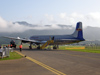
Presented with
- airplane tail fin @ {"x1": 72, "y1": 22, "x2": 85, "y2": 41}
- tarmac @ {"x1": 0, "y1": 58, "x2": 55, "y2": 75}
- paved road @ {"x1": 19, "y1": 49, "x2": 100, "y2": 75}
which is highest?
airplane tail fin @ {"x1": 72, "y1": 22, "x2": 85, "y2": 41}

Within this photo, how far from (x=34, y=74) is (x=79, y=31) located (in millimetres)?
37290

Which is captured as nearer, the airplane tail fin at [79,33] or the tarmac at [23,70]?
the tarmac at [23,70]

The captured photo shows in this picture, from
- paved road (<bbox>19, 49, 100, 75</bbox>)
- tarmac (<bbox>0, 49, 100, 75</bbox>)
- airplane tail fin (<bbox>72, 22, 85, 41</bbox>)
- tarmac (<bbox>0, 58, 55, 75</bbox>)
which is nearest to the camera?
tarmac (<bbox>0, 58, 55, 75</bbox>)

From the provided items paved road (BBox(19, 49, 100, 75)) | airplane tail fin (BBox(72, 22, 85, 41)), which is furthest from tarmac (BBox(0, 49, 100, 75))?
airplane tail fin (BBox(72, 22, 85, 41))

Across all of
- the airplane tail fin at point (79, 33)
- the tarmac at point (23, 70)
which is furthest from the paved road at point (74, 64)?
the airplane tail fin at point (79, 33)

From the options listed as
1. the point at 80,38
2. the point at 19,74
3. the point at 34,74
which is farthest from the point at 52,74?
the point at 80,38

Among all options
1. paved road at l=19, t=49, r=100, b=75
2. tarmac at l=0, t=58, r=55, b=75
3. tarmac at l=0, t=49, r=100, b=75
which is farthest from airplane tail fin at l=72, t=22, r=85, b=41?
tarmac at l=0, t=58, r=55, b=75

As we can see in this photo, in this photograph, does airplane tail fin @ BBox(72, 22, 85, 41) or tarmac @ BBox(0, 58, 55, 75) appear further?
airplane tail fin @ BBox(72, 22, 85, 41)

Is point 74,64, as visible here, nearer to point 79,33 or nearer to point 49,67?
point 49,67

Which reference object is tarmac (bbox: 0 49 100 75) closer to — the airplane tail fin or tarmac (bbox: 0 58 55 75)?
tarmac (bbox: 0 58 55 75)

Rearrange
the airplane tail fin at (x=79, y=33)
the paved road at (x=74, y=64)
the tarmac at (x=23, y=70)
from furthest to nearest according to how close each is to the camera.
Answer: the airplane tail fin at (x=79, y=33) → the paved road at (x=74, y=64) → the tarmac at (x=23, y=70)

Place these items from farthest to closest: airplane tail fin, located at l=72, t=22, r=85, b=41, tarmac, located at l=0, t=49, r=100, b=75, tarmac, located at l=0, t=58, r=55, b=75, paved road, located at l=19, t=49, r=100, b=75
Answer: airplane tail fin, located at l=72, t=22, r=85, b=41 < paved road, located at l=19, t=49, r=100, b=75 < tarmac, located at l=0, t=49, r=100, b=75 < tarmac, located at l=0, t=58, r=55, b=75

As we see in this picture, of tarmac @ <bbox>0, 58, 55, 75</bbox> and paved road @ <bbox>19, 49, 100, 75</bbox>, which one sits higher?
tarmac @ <bbox>0, 58, 55, 75</bbox>

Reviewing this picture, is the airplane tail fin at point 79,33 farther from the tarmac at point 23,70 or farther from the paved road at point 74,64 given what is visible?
the tarmac at point 23,70
